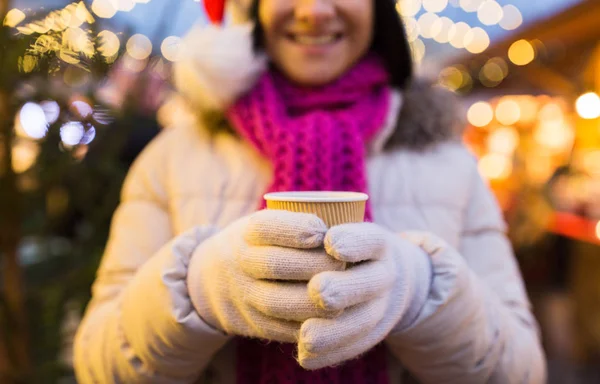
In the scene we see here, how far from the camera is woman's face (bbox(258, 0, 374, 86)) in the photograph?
0.98 m

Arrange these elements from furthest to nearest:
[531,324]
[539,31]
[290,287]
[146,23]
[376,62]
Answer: [539,31], [146,23], [376,62], [531,324], [290,287]

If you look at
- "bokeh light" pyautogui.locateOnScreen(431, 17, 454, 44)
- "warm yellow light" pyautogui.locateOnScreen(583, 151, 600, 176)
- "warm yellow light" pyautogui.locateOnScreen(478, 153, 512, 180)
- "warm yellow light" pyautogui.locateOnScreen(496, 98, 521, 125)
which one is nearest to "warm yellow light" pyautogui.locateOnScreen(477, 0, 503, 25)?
"bokeh light" pyautogui.locateOnScreen(431, 17, 454, 44)

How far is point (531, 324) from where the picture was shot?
3.27ft

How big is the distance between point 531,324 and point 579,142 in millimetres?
4034

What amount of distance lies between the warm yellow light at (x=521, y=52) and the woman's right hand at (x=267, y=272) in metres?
4.47

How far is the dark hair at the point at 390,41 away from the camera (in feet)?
3.52

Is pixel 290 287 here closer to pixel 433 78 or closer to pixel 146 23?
pixel 433 78

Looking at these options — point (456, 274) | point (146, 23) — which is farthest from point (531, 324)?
point (146, 23)

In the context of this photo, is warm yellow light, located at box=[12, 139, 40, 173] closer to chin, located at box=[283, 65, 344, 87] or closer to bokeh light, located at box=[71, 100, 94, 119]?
bokeh light, located at box=[71, 100, 94, 119]

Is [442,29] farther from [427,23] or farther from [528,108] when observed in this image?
[528,108]

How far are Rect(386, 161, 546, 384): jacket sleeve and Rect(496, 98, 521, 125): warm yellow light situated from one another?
16.4 ft

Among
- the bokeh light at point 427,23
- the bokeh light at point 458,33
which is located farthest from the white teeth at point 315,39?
the bokeh light at point 458,33

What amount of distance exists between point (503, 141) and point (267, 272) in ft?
16.4

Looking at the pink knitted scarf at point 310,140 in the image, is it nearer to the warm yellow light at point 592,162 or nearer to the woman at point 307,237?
the woman at point 307,237
